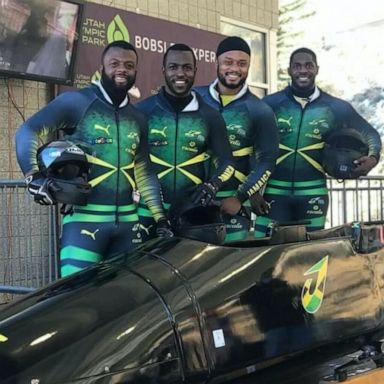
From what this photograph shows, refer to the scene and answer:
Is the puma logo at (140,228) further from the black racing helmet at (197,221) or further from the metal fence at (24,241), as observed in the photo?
the metal fence at (24,241)

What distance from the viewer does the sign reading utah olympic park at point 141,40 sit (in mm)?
6082

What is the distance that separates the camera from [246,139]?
375 centimetres

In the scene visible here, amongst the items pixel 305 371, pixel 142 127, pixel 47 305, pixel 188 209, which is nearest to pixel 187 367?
pixel 47 305

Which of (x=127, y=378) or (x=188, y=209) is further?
(x=188, y=209)

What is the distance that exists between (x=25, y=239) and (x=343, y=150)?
2143 millimetres

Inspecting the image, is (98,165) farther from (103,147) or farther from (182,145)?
(182,145)

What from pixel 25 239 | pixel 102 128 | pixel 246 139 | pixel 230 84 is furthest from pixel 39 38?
pixel 102 128

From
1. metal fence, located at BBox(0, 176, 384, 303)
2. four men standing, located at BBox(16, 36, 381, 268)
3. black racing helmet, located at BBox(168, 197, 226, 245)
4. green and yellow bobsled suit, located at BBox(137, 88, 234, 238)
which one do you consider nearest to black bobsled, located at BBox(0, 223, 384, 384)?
black racing helmet, located at BBox(168, 197, 226, 245)

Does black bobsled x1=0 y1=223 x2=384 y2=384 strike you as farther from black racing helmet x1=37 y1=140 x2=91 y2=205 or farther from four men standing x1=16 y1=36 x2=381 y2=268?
four men standing x1=16 y1=36 x2=381 y2=268

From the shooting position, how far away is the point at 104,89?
320 centimetres

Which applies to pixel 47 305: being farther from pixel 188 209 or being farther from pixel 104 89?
pixel 104 89

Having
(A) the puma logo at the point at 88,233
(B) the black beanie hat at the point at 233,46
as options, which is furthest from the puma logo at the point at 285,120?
(A) the puma logo at the point at 88,233

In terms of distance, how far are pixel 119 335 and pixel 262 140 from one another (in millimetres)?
1940

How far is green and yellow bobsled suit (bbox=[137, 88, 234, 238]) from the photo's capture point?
11.2ft
